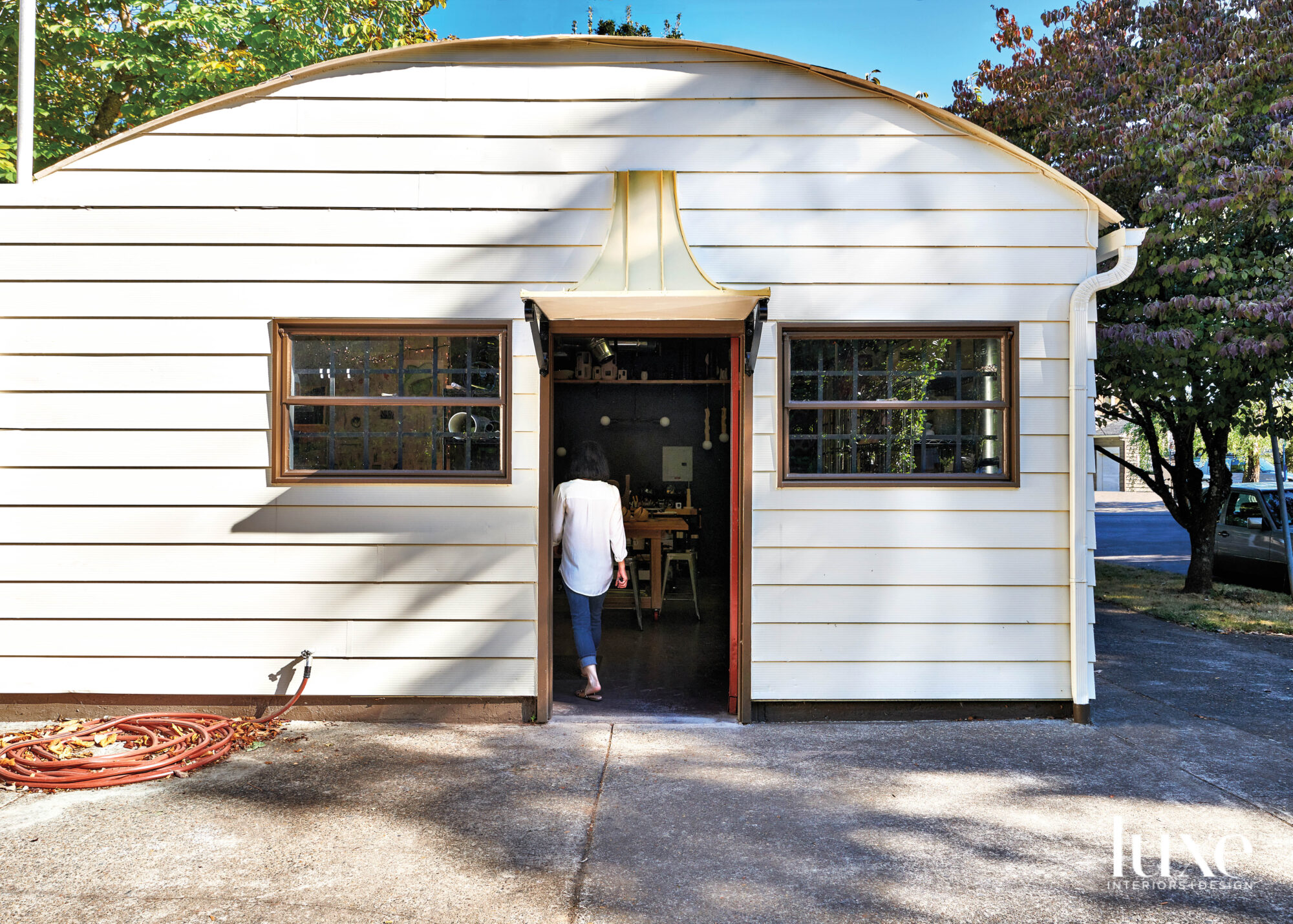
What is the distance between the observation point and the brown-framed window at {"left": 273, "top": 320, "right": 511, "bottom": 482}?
5.30 metres

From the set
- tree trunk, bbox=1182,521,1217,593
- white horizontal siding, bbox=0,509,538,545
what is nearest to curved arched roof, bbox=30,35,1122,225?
white horizontal siding, bbox=0,509,538,545

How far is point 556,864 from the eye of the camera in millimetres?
3410

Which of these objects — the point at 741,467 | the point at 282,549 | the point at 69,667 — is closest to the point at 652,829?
the point at 741,467

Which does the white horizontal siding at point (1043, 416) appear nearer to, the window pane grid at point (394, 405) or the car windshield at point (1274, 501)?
the window pane grid at point (394, 405)

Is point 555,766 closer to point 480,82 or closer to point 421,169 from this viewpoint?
point 421,169

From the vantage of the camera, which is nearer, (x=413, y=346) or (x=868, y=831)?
(x=868, y=831)

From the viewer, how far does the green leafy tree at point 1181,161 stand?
7.95 meters

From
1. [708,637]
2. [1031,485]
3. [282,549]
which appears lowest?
[708,637]

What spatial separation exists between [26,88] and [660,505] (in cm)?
697

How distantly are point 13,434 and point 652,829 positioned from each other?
13.8 feet

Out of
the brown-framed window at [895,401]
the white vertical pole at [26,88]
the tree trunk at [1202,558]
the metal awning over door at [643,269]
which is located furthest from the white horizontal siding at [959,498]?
the tree trunk at [1202,558]

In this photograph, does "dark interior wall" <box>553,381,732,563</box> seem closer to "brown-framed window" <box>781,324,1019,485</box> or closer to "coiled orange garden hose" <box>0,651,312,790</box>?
"brown-framed window" <box>781,324,1019,485</box>

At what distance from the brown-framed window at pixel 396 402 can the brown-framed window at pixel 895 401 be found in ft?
5.76

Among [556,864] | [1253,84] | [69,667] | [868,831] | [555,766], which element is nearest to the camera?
[556,864]
